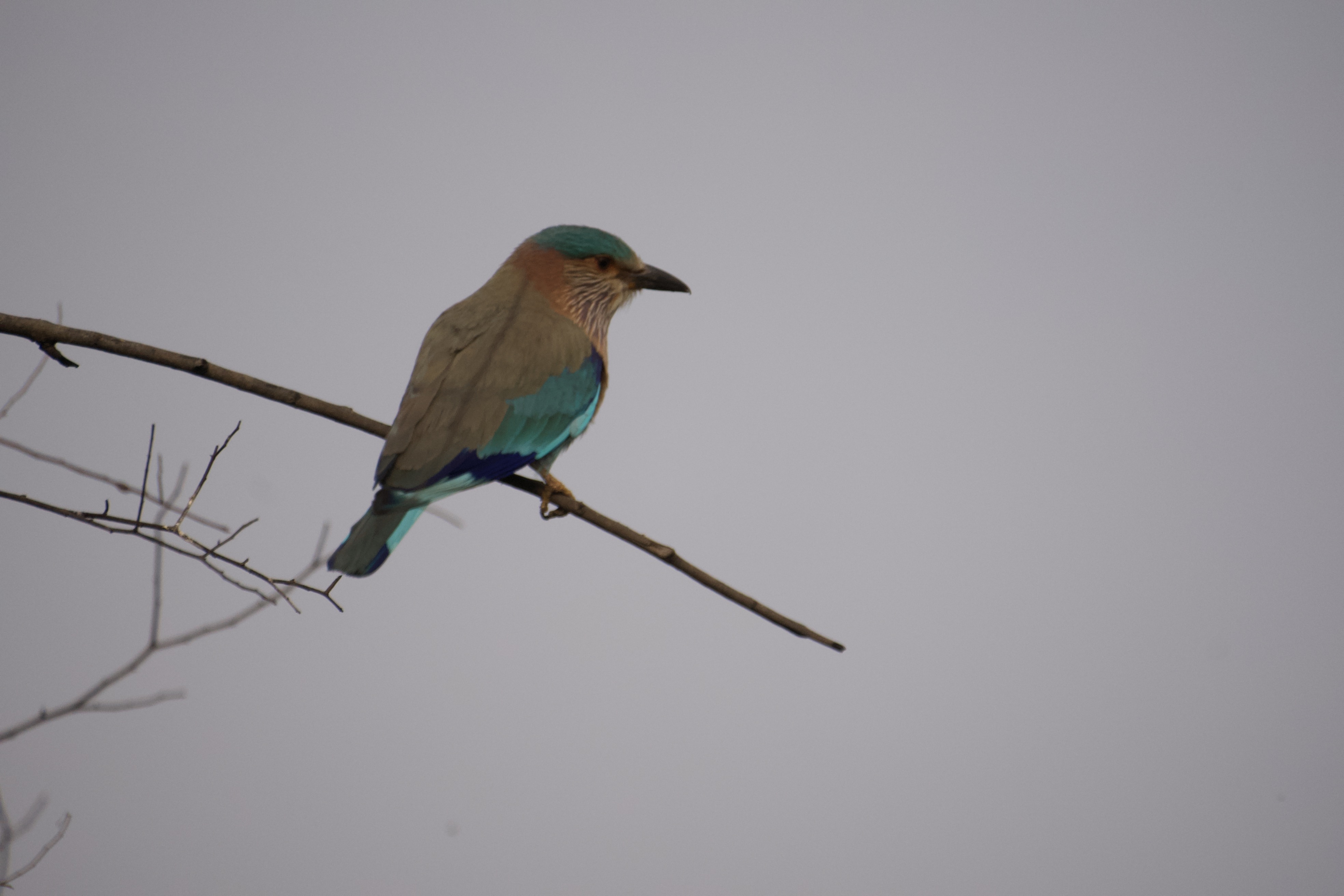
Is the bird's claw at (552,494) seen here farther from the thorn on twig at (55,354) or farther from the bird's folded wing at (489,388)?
the thorn on twig at (55,354)

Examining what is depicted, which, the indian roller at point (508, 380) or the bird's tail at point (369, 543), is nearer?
the bird's tail at point (369, 543)

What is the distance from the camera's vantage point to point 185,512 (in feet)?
5.45

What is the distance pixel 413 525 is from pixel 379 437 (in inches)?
8.7

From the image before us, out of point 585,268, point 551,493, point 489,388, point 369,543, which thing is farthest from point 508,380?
point 585,268

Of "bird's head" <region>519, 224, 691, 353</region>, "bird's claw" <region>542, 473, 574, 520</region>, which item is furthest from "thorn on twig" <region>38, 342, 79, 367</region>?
"bird's head" <region>519, 224, 691, 353</region>

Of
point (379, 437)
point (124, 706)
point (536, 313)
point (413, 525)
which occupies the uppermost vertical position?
point (536, 313)

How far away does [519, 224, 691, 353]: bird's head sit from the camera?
2.78 m

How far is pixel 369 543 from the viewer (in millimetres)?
1876

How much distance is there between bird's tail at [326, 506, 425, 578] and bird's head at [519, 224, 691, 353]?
3.41ft

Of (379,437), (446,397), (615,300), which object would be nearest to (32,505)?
(379,437)

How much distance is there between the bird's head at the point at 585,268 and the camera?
278cm

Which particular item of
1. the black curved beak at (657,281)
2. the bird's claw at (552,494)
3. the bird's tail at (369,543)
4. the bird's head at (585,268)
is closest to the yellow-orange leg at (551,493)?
the bird's claw at (552,494)

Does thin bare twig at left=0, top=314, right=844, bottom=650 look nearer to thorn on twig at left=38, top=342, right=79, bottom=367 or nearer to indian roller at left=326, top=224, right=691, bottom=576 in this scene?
thorn on twig at left=38, top=342, right=79, bottom=367

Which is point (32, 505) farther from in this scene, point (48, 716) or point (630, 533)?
point (630, 533)
